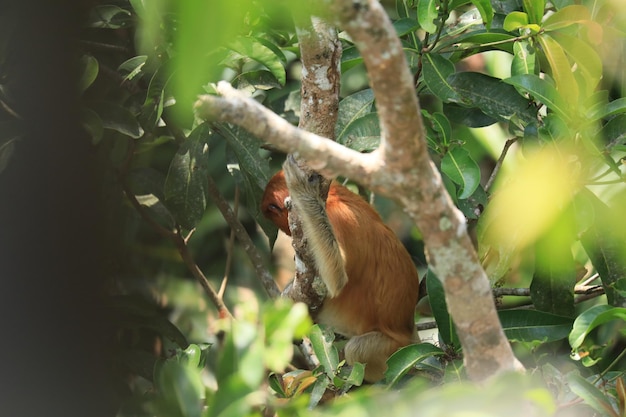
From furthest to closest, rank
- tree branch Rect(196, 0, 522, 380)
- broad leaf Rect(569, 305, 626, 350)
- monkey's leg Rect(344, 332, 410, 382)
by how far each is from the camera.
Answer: monkey's leg Rect(344, 332, 410, 382), broad leaf Rect(569, 305, 626, 350), tree branch Rect(196, 0, 522, 380)

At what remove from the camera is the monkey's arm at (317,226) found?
3529 millimetres

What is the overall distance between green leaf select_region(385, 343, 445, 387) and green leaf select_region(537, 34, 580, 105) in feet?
4.18

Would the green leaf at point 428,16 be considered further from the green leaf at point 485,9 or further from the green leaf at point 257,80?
the green leaf at point 257,80

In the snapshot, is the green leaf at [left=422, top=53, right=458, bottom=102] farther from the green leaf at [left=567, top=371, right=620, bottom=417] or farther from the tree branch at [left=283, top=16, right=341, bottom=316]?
the green leaf at [left=567, top=371, right=620, bottom=417]

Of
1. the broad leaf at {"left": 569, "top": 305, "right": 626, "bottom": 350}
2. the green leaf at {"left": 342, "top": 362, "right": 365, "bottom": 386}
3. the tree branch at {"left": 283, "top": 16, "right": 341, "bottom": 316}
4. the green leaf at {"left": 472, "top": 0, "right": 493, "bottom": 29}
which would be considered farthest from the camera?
the green leaf at {"left": 472, "top": 0, "right": 493, "bottom": 29}

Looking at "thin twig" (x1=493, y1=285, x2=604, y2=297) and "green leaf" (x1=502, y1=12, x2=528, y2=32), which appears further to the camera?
"thin twig" (x1=493, y1=285, x2=604, y2=297)

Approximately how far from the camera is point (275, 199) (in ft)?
13.9

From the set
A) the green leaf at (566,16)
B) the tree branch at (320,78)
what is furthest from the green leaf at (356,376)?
the green leaf at (566,16)

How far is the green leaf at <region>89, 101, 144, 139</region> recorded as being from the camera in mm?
3920

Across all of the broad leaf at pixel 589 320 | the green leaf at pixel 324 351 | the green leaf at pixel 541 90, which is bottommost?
the green leaf at pixel 324 351

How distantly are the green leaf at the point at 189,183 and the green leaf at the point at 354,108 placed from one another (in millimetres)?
731

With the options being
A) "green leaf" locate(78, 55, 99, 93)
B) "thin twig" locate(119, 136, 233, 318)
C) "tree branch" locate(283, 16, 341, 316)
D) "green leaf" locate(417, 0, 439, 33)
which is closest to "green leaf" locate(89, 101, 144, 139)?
"green leaf" locate(78, 55, 99, 93)

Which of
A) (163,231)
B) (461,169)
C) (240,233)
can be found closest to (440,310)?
(461,169)

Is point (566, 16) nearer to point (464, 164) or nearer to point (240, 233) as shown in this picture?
point (464, 164)
